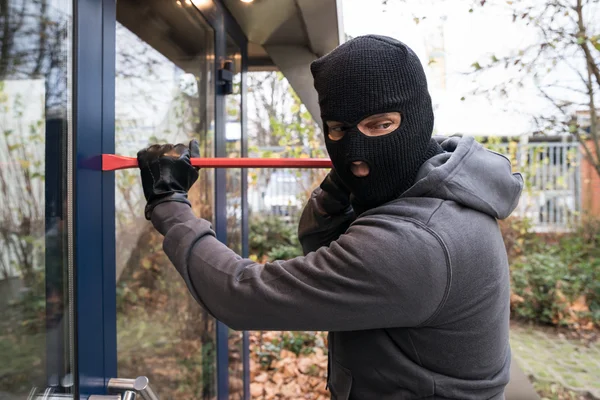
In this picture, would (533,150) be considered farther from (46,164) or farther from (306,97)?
(46,164)

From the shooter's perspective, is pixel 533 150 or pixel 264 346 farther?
pixel 533 150

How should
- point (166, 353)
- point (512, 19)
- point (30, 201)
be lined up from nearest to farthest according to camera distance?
point (30, 201)
point (166, 353)
point (512, 19)

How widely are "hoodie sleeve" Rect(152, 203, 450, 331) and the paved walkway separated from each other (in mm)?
4188

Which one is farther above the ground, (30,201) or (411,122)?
(411,122)

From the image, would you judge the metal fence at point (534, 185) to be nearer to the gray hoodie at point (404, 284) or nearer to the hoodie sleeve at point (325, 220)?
the hoodie sleeve at point (325, 220)

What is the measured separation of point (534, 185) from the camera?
21.4 ft

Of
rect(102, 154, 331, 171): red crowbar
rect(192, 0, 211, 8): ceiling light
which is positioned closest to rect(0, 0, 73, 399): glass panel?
rect(102, 154, 331, 171): red crowbar

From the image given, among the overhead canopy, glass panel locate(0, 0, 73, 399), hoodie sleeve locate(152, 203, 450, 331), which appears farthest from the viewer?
the overhead canopy

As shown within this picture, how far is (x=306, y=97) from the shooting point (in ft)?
9.63

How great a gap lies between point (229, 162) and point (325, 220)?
412 millimetres

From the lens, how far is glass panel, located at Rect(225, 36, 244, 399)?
8.31 ft

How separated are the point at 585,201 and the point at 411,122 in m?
6.42

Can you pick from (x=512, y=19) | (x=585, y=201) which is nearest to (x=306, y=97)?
(x=512, y=19)

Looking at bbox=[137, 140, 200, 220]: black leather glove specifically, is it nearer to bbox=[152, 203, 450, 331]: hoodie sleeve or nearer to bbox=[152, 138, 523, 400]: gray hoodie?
bbox=[152, 138, 523, 400]: gray hoodie
